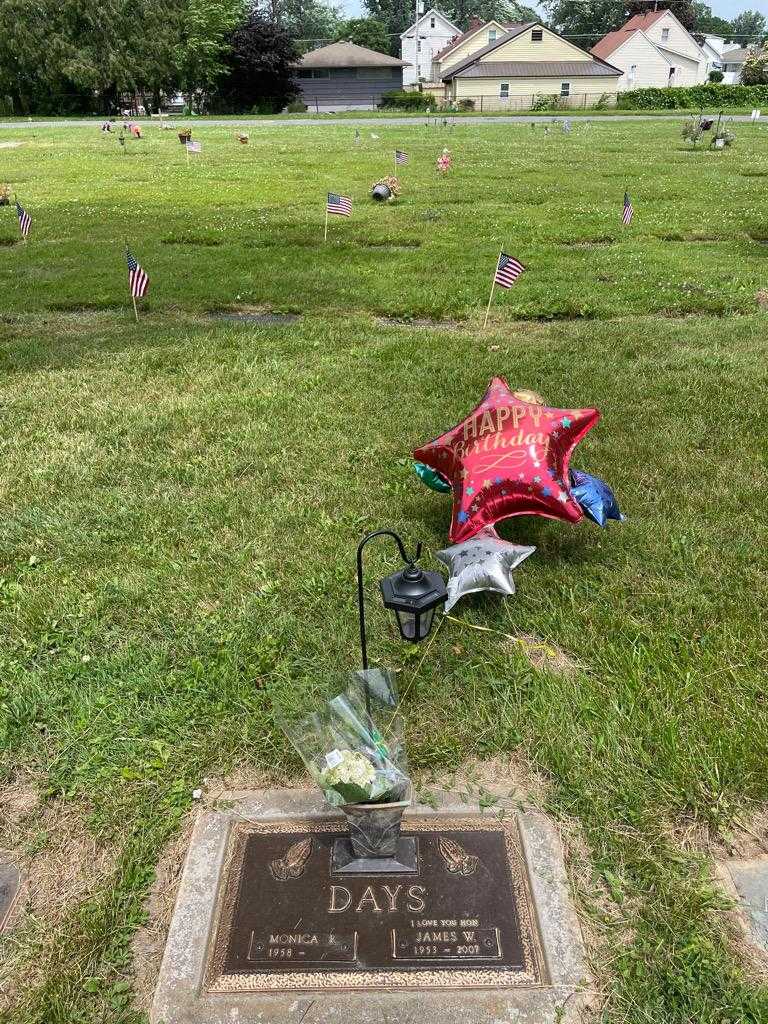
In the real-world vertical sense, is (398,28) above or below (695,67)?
above

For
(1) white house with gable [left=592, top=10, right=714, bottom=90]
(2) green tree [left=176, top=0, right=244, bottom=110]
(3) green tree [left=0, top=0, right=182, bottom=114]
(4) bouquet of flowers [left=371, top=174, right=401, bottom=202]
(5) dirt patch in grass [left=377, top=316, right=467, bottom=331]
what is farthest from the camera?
(1) white house with gable [left=592, top=10, right=714, bottom=90]

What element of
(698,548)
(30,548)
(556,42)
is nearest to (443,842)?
(698,548)

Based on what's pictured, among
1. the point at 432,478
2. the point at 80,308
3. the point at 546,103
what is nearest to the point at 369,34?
the point at 546,103

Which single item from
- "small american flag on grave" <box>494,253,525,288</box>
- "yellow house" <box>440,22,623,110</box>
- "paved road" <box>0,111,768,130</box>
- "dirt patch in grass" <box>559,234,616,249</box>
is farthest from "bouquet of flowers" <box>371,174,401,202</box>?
"yellow house" <box>440,22,623,110</box>

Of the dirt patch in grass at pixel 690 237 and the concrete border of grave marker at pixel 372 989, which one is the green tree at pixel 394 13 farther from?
the concrete border of grave marker at pixel 372 989

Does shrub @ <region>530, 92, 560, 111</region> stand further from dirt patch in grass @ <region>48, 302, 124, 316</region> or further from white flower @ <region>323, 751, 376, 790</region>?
white flower @ <region>323, 751, 376, 790</region>

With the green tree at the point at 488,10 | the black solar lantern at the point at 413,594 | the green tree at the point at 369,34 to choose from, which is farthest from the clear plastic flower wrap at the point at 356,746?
the green tree at the point at 488,10

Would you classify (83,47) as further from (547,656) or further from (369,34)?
(547,656)

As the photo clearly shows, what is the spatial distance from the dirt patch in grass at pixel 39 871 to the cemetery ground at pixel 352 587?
1 centimetres

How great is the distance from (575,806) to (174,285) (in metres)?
9.44

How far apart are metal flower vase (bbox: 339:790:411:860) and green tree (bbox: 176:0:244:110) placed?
200ft

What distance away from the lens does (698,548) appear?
4223 mm

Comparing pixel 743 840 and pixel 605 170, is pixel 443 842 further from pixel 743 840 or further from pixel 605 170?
pixel 605 170

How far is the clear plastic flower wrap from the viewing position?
2.39 meters
